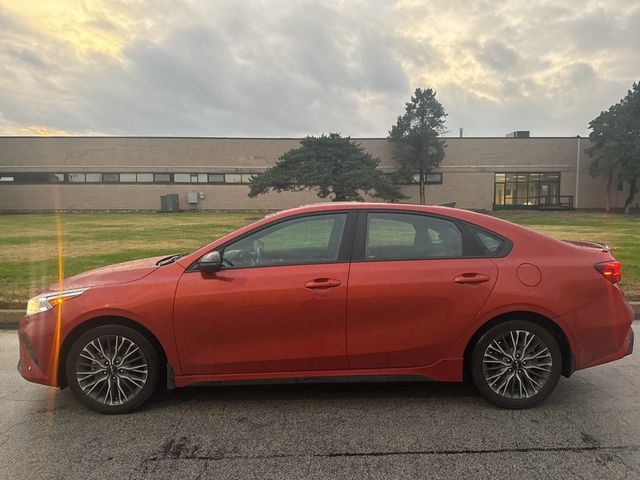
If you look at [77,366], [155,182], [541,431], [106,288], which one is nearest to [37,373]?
[77,366]

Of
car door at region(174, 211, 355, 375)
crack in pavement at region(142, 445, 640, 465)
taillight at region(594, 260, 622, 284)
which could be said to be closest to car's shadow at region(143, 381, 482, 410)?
car door at region(174, 211, 355, 375)

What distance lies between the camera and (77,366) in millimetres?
3475

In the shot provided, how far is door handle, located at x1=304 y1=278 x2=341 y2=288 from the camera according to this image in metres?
3.39

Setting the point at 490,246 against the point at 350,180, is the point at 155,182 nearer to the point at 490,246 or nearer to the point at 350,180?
the point at 350,180

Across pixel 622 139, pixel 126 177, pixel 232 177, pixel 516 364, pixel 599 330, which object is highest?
pixel 622 139

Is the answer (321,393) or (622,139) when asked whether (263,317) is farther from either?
(622,139)

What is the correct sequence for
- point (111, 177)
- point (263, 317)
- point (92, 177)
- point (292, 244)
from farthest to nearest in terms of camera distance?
1. point (111, 177)
2. point (92, 177)
3. point (292, 244)
4. point (263, 317)

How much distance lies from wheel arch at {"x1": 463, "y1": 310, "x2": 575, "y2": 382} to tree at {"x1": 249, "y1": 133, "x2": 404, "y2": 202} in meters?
21.9

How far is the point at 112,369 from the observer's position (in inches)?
137

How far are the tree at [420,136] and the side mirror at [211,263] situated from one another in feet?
113

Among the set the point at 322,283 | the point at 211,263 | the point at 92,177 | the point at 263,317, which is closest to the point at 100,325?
the point at 211,263

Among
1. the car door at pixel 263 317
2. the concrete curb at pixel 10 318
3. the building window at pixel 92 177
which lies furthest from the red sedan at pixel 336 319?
the building window at pixel 92 177

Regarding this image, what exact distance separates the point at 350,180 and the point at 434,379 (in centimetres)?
2202

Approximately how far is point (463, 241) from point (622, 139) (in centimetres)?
3690
